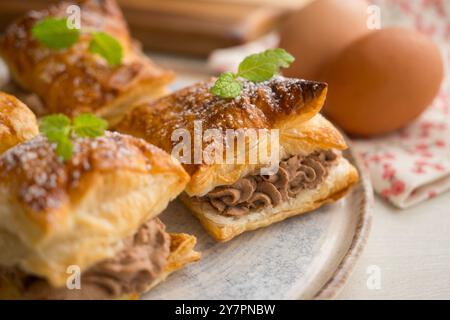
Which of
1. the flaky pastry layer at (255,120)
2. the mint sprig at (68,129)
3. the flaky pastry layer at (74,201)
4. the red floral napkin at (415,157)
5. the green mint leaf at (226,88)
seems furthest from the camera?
the red floral napkin at (415,157)

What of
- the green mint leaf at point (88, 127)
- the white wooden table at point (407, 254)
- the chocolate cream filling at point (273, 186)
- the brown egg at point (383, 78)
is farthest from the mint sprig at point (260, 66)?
the white wooden table at point (407, 254)

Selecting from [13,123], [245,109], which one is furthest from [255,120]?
[13,123]

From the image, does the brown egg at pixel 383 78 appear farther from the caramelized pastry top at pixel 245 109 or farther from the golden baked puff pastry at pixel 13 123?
the golden baked puff pastry at pixel 13 123

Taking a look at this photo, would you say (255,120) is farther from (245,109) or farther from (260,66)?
(260,66)
